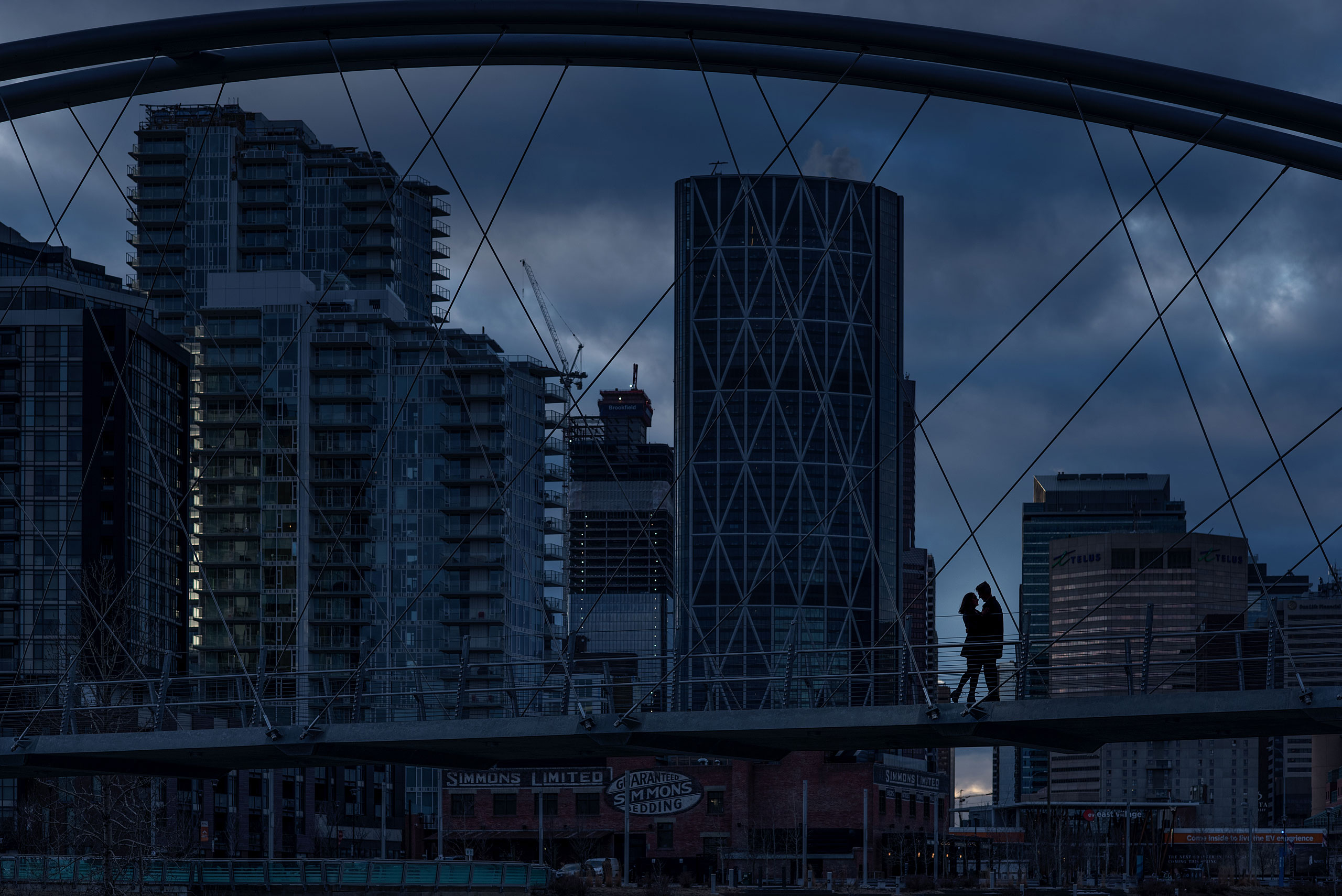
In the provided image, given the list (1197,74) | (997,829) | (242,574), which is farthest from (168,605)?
(1197,74)

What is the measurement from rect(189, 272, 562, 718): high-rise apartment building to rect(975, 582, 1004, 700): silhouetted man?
11349cm

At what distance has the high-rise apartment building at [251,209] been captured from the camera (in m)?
173

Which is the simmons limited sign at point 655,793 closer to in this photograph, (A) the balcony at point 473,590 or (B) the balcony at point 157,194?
(A) the balcony at point 473,590

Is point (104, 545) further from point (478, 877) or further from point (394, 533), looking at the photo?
point (478, 877)

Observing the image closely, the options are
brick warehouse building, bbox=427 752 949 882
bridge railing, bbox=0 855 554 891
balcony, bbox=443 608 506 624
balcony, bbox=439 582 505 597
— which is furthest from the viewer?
balcony, bbox=439 582 505 597

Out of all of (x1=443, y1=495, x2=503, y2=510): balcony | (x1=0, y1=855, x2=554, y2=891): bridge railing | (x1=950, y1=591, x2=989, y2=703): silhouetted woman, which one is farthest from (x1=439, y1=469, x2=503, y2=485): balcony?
(x1=950, y1=591, x2=989, y2=703): silhouetted woman

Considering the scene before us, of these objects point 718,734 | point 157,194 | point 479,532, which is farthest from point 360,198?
point 718,734

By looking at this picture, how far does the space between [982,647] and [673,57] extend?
14.0 meters

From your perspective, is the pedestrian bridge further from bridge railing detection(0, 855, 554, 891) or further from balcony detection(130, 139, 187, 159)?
balcony detection(130, 139, 187, 159)

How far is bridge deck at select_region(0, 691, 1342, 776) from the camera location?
28.4 meters

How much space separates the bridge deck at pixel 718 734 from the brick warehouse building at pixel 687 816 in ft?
253

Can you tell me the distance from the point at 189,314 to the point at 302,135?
25.3 m

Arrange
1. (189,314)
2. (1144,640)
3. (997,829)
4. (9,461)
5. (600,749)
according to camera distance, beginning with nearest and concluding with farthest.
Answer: (1144,640)
(600,749)
(9,461)
(189,314)
(997,829)

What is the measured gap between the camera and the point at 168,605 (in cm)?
12544
